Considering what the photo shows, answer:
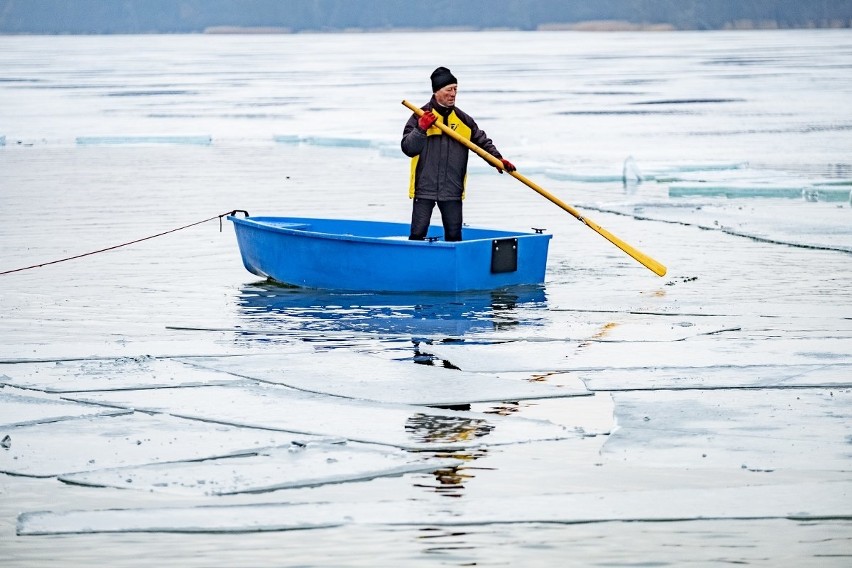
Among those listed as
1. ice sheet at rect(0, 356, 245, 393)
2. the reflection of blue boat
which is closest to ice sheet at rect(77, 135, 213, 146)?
the reflection of blue boat

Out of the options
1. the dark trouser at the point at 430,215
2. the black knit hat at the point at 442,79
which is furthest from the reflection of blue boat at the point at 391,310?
the black knit hat at the point at 442,79

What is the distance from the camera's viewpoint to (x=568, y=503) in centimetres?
583

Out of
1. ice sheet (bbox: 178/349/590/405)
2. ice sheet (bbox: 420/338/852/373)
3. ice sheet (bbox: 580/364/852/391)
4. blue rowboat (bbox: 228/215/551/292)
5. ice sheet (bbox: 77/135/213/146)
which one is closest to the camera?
ice sheet (bbox: 178/349/590/405)

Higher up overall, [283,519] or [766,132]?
[766,132]

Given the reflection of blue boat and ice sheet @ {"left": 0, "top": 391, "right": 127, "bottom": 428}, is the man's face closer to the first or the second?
the reflection of blue boat

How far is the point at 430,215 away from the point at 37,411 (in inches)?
174

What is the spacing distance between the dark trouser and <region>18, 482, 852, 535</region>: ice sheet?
18.0 feet

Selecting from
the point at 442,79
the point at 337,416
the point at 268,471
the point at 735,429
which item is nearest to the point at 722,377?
the point at 735,429

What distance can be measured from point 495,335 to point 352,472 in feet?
11.4

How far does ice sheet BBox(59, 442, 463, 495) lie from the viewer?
607 centimetres

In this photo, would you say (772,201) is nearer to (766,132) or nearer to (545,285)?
(545,285)

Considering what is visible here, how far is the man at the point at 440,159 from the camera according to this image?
10844 millimetres

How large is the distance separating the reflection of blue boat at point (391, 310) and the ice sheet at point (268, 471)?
3.18 meters

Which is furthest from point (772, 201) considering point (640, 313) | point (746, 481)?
point (746, 481)
